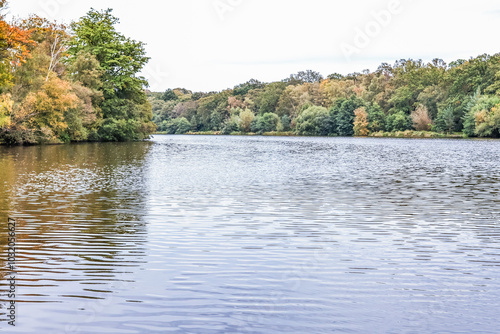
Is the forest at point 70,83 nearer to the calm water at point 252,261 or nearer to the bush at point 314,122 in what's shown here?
the calm water at point 252,261

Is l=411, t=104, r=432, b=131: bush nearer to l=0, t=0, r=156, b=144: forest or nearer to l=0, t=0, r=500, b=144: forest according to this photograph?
l=0, t=0, r=500, b=144: forest

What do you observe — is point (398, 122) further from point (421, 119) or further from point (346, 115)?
point (346, 115)

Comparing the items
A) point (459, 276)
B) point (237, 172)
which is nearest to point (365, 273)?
point (459, 276)

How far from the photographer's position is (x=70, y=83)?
62344 millimetres

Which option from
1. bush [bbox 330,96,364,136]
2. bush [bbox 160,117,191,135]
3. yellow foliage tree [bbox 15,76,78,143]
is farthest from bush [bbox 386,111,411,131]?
yellow foliage tree [bbox 15,76,78,143]

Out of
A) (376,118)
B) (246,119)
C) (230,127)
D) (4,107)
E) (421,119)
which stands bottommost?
(4,107)

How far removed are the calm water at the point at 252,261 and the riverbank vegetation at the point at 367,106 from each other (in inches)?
3408

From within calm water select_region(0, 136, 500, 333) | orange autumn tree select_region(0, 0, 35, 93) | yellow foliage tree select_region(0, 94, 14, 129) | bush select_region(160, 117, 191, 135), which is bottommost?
calm water select_region(0, 136, 500, 333)

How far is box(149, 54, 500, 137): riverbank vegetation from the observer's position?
107m

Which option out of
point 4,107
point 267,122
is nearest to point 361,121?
point 267,122

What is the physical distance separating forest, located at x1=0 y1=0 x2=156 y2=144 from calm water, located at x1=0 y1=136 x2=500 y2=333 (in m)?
27.4

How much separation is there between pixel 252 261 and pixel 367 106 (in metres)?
120

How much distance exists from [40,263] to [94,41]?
69.5 m

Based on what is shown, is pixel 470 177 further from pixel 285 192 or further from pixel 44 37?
pixel 44 37
